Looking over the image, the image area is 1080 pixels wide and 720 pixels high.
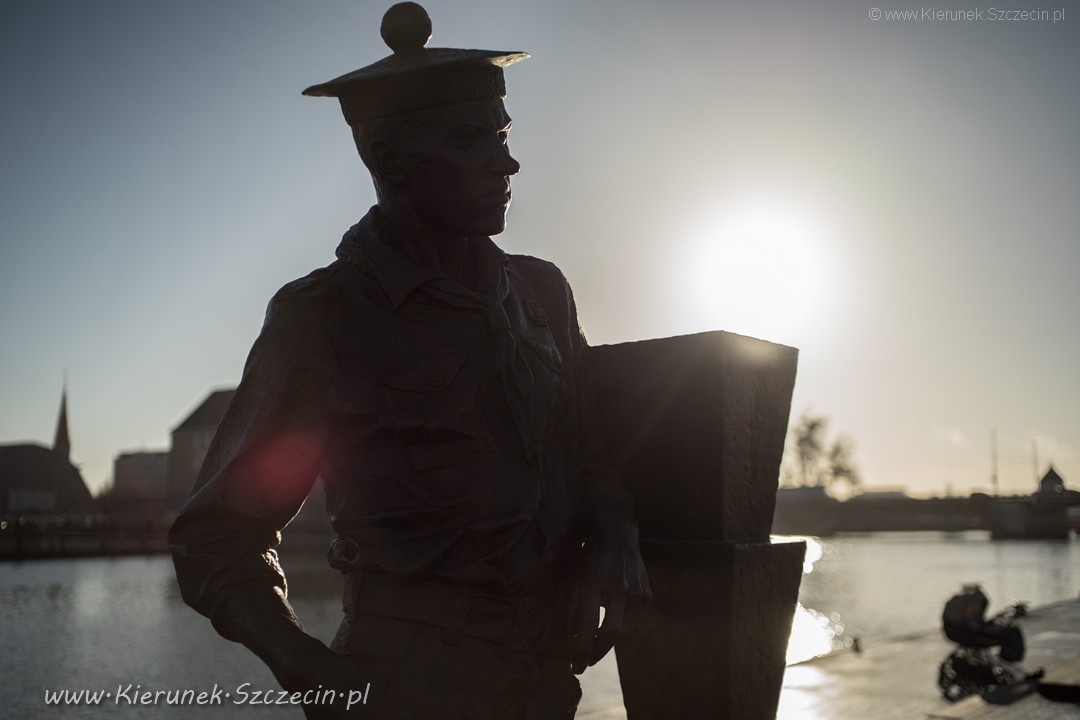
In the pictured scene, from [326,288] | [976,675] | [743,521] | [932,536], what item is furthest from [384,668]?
[932,536]

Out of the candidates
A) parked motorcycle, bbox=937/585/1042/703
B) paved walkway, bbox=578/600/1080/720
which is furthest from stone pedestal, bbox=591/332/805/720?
parked motorcycle, bbox=937/585/1042/703

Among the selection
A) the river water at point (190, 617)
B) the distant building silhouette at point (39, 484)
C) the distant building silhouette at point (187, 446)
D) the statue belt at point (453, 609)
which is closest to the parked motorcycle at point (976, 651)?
the river water at point (190, 617)

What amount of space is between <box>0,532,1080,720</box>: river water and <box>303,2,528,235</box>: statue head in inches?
122

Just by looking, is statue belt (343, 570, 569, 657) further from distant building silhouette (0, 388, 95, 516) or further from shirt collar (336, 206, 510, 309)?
distant building silhouette (0, 388, 95, 516)

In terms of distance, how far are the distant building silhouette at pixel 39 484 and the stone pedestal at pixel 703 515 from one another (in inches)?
3447

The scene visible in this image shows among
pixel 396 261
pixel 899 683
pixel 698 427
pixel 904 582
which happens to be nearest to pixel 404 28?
pixel 396 261

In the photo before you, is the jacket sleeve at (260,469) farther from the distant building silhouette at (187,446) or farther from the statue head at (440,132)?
the distant building silhouette at (187,446)

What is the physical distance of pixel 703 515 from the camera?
2779 mm

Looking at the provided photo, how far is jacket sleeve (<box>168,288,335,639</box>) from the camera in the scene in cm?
210

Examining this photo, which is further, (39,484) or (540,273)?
(39,484)

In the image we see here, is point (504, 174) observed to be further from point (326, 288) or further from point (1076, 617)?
point (1076, 617)

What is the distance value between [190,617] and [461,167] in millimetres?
29885

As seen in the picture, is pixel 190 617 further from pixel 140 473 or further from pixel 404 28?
pixel 140 473

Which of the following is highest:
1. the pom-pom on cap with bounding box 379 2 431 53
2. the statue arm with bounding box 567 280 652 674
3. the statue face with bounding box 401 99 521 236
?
the pom-pom on cap with bounding box 379 2 431 53
